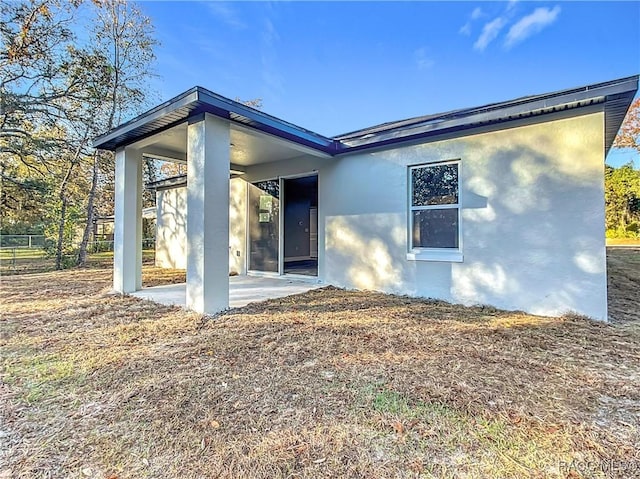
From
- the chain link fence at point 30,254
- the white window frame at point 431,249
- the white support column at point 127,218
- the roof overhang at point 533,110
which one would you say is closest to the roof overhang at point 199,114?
the white support column at point 127,218

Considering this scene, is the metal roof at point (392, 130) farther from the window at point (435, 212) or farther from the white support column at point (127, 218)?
the window at point (435, 212)

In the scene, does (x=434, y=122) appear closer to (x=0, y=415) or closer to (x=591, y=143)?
(x=591, y=143)

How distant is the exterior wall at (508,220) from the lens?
4305 mm

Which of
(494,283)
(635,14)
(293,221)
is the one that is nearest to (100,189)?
(293,221)

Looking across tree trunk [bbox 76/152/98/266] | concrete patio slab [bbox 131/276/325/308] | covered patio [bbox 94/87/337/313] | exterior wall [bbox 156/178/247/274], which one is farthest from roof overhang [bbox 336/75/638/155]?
tree trunk [bbox 76/152/98/266]

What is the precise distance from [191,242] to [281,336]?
1985mm

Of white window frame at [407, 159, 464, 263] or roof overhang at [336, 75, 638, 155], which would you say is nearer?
roof overhang at [336, 75, 638, 155]

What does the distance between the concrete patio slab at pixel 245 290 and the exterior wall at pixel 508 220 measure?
1389 mm

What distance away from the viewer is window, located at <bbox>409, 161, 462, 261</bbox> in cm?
546

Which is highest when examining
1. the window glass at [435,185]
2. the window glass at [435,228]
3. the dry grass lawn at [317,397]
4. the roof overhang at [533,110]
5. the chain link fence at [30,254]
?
the roof overhang at [533,110]

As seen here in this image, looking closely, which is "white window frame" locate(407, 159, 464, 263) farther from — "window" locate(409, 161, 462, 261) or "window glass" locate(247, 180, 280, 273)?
"window glass" locate(247, 180, 280, 273)

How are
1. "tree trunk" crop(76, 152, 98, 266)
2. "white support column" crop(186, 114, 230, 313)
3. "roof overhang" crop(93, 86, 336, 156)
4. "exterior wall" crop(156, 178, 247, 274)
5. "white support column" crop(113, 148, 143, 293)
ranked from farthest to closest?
"tree trunk" crop(76, 152, 98, 266), "exterior wall" crop(156, 178, 247, 274), "white support column" crop(113, 148, 143, 293), "white support column" crop(186, 114, 230, 313), "roof overhang" crop(93, 86, 336, 156)

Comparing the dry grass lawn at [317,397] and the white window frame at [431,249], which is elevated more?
the white window frame at [431,249]

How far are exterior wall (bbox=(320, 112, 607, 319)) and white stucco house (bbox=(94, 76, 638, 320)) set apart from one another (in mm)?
17
